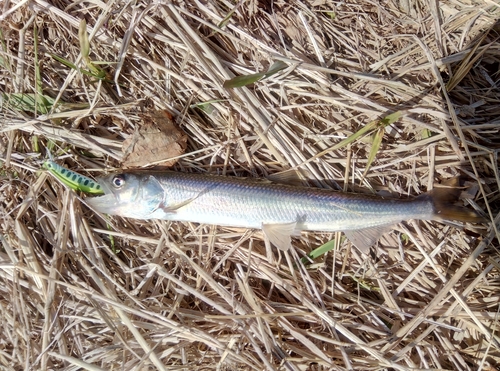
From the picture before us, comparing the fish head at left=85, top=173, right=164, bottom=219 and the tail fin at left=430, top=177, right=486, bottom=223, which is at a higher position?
the fish head at left=85, top=173, right=164, bottom=219

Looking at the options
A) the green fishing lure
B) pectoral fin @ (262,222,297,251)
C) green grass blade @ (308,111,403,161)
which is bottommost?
pectoral fin @ (262,222,297,251)

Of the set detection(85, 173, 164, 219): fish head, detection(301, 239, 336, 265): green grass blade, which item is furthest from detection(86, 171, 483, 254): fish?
detection(301, 239, 336, 265): green grass blade

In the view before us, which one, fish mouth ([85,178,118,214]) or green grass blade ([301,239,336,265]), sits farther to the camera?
green grass blade ([301,239,336,265])

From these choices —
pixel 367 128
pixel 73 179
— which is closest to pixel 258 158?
pixel 367 128

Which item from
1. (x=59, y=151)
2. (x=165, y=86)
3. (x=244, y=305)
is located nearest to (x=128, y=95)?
(x=165, y=86)

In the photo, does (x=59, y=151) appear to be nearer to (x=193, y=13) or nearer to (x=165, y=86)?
(x=165, y=86)

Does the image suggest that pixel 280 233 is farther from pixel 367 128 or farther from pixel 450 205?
pixel 450 205

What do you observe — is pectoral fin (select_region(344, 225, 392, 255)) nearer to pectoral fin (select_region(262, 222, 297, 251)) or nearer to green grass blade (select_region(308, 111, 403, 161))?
→ pectoral fin (select_region(262, 222, 297, 251))
